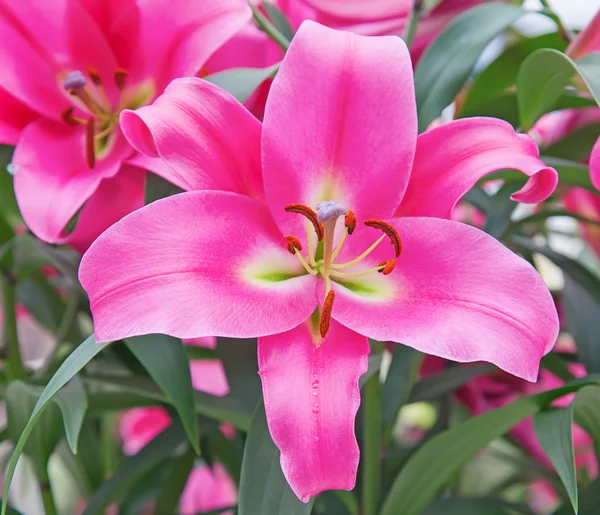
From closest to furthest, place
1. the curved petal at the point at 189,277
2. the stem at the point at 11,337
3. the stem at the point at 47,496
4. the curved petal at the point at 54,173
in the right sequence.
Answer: the curved petal at the point at 189,277 → the curved petal at the point at 54,173 → the stem at the point at 47,496 → the stem at the point at 11,337

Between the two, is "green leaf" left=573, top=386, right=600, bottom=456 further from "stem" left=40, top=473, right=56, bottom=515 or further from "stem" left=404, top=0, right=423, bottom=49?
"stem" left=40, top=473, right=56, bottom=515

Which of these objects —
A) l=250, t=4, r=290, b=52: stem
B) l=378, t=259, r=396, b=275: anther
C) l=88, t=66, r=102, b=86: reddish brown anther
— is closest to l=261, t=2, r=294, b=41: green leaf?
l=250, t=4, r=290, b=52: stem

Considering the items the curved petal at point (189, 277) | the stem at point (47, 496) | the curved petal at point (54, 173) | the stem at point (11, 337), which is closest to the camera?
the curved petal at point (189, 277)

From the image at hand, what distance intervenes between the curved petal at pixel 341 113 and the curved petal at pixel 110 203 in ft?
0.41

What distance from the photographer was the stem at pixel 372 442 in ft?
1.73

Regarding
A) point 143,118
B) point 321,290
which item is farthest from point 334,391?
point 143,118

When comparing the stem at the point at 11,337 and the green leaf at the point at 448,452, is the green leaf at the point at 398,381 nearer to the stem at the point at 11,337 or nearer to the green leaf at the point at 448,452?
the green leaf at the point at 448,452

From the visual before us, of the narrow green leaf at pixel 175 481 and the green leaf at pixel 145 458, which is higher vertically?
the green leaf at pixel 145 458

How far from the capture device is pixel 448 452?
50cm

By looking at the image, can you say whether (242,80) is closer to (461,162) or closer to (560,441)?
(461,162)

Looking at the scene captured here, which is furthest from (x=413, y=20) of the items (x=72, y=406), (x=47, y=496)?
(x=47, y=496)

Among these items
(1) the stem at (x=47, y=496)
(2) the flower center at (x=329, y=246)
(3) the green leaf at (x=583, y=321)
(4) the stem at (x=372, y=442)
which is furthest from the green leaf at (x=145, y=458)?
(3) the green leaf at (x=583, y=321)

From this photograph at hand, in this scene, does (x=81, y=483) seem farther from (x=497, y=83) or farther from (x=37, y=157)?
(x=497, y=83)

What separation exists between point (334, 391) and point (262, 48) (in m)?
0.31
